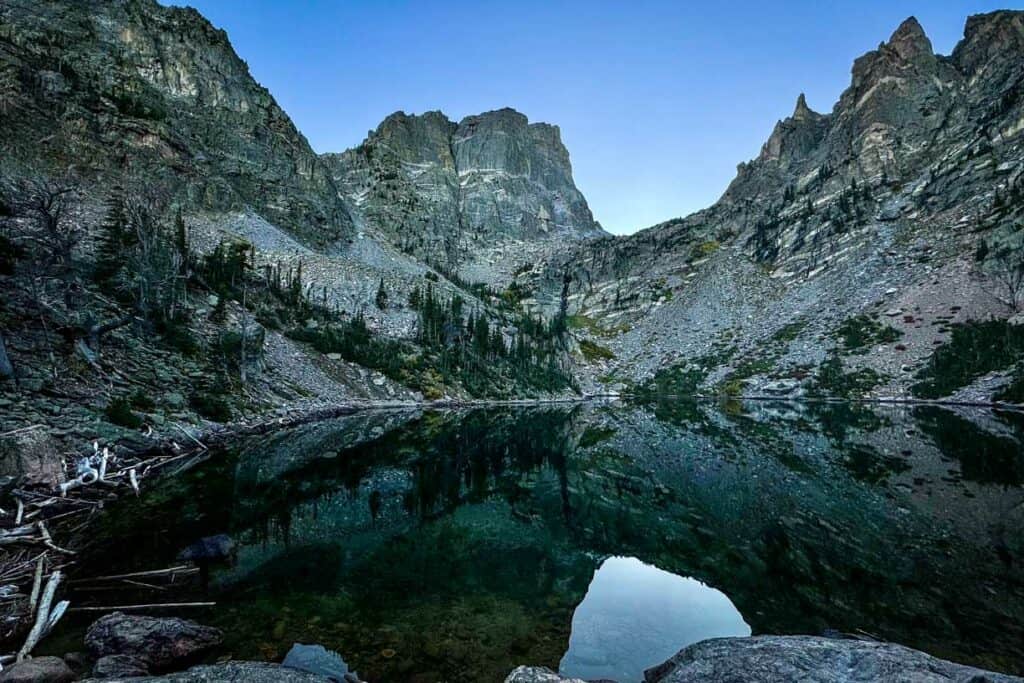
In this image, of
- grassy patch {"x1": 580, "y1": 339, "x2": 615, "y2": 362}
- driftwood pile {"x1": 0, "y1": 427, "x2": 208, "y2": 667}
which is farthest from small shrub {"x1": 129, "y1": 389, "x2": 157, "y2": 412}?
grassy patch {"x1": 580, "y1": 339, "x2": 615, "y2": 362}

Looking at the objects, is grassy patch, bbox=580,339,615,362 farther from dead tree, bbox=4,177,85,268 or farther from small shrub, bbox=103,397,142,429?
small shrub, bbox=103,397,142,429

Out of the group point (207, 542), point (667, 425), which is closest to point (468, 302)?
point (667, 425)

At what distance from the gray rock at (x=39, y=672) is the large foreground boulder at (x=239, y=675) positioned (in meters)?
1.00

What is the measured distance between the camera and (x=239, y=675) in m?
6.48

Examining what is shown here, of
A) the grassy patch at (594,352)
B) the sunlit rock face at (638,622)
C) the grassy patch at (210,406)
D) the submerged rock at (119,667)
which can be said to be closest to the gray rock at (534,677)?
the sunlit rock face at (638,622)

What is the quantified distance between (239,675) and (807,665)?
7713 mm

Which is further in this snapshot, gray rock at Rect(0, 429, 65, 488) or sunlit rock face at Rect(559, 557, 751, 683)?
gray rock at Rect(0, 429, 65, 488)

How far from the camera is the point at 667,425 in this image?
54469 millimetres

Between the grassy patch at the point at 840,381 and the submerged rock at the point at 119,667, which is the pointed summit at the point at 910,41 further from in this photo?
the submerged rock at the point at 119,667

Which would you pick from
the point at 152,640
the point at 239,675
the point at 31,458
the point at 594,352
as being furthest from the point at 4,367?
the point at 594,352

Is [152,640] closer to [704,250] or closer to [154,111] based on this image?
[154,111]

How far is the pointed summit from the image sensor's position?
564ft

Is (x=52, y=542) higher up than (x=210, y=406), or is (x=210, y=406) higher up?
(x=210, y=406)

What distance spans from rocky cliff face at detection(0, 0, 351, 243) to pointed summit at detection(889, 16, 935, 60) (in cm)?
21024
